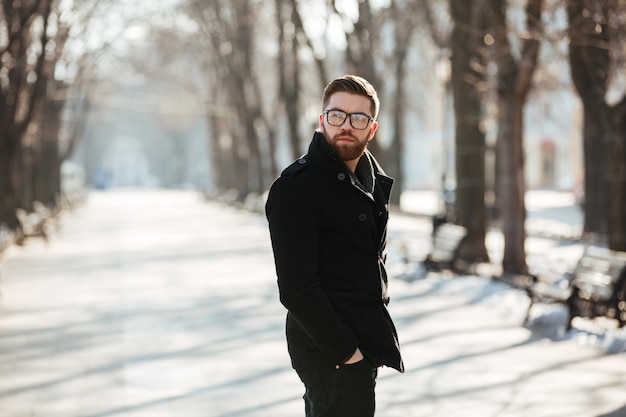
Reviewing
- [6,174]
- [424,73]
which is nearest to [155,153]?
[424,73]

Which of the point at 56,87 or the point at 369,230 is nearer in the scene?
the point at 369,230

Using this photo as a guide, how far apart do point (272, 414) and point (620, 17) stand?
8657 millimetres

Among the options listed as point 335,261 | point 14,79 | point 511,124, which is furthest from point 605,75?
point 335,261

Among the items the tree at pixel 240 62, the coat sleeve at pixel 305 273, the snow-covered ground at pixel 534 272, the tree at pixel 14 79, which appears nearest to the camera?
the coat sleeve at pixel 305 273

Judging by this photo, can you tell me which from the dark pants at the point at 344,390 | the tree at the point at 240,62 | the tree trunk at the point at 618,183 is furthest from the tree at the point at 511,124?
the tree at the point at 240,62

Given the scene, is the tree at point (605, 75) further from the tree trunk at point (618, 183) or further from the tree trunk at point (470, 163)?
the tree trunk at point (470, 163)

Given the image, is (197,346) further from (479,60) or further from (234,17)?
(234,17)

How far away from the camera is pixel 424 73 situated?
4869cm

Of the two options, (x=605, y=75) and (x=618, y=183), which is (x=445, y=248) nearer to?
(x=605, y=75)

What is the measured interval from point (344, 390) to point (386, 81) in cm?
4580

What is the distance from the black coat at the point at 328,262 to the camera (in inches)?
151

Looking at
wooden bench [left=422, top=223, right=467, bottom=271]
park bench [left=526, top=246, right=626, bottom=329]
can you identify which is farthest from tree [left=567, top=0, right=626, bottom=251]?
park bench [left=526, top=246, right=626, bottom=329]

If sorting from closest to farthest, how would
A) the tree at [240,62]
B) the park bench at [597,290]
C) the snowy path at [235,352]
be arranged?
the snowy path at [235,352]
the park bench at [597,290]
the tree at [240,62]

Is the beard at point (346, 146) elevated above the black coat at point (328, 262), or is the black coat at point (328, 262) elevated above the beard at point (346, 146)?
the beard at point (346, 146)
